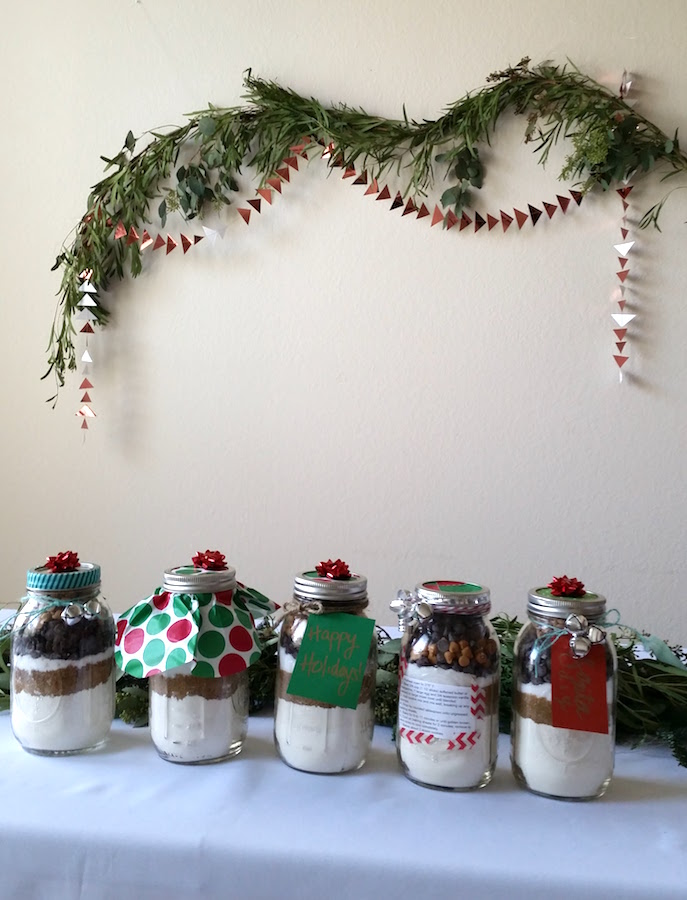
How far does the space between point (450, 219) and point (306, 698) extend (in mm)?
1337

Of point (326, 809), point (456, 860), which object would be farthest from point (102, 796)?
point (456, 860)

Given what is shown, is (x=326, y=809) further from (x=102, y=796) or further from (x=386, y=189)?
(x=386, y=189)

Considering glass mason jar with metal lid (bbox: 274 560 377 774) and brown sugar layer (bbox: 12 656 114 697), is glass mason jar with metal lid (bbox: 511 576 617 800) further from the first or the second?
brown sugar layer (bbox: 12 656 114 697)

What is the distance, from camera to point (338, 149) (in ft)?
5.67

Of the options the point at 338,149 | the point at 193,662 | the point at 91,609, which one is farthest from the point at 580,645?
the point at 338,149

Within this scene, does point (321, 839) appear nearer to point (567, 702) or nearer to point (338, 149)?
point (567, 702)

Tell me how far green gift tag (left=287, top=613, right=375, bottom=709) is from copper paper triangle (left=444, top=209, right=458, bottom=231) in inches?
49.6

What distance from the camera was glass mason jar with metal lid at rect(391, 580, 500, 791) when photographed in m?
0.66

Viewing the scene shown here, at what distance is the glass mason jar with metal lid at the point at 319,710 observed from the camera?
701 millimetres

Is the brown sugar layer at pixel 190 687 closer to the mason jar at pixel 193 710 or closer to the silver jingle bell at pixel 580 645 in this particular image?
the mason jar at pixel 193 710

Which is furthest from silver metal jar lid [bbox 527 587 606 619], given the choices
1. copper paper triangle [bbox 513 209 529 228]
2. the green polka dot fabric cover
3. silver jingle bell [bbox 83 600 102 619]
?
copper paper triangle [bbox 513 209 529 228]

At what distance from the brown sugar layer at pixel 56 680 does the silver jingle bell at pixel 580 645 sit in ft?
1.57

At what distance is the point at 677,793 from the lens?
0.69 meters

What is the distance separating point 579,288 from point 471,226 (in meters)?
0.30
